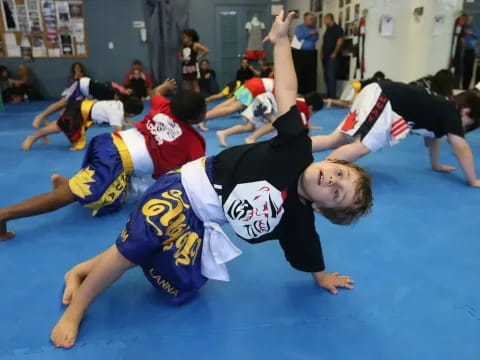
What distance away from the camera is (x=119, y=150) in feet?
6.95

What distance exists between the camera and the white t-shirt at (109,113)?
10.6 ft

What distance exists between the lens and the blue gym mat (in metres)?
1.22

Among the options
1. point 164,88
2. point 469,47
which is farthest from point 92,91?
point 469,47

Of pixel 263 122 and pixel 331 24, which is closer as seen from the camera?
pixel 263 122

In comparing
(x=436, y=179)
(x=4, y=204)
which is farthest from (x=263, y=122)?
(x=4, y=204)

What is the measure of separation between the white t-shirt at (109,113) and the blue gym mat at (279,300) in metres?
1.18

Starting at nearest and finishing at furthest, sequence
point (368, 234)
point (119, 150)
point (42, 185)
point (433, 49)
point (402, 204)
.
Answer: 1. point (368, 234)
2. point (119, 150)
3. point (402, 204)
4. point (42, 185)
5. point (433, 49)

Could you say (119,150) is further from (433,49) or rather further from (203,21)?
(203,21)

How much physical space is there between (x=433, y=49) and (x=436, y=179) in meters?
3.27

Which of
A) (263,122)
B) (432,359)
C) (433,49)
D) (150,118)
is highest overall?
(433,49)

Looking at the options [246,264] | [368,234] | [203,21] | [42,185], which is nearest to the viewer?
[246,264]

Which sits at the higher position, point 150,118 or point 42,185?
point 150,118

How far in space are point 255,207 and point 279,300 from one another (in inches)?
16.7

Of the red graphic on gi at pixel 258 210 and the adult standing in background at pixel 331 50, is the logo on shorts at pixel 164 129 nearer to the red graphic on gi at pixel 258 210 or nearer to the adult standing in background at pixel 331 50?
the red graphic on gi at pixel 258 210
